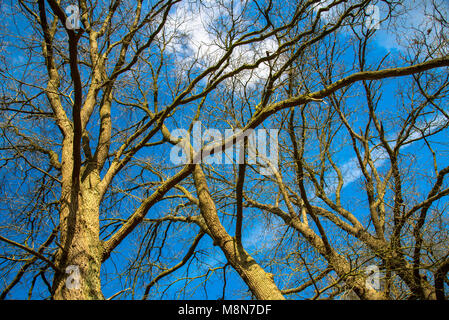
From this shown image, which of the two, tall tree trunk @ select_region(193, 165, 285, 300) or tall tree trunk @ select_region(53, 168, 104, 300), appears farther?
tall tree trunk @ select_region(193, 165, 285, 300)

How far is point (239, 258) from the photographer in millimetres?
3623

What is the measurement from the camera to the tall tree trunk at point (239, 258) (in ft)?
10.8

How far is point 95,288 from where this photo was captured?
3.14 metres

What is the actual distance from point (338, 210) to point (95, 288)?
14.6ft

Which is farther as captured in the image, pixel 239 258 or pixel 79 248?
pixel 239 258

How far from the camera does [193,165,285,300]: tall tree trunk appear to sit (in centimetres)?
328

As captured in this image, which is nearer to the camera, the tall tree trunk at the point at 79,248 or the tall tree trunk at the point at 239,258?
the tall tree trunk at the point at 79,248

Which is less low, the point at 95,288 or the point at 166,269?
the point at 166,269

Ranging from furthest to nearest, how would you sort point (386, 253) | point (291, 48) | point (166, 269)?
point (166, 269)
point (291, 48)
point (386, 253)

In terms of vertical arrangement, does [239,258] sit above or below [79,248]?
below

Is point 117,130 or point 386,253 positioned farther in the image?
point 117,130
